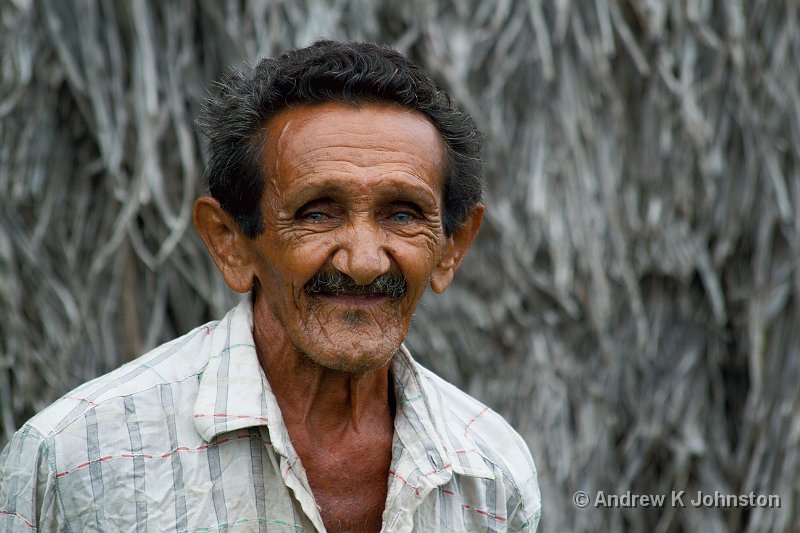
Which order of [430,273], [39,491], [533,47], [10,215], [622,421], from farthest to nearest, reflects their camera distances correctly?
1. [622,421]
2. [533,47]
3. [10,215]
4. [430,273]
5. [39,491]

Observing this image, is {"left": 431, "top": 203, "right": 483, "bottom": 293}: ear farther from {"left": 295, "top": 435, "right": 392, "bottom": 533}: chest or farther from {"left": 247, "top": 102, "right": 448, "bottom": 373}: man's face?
{"left": 295, "top": 435, "right": 392, "bottom": 533}: chest

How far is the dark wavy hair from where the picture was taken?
1792mm

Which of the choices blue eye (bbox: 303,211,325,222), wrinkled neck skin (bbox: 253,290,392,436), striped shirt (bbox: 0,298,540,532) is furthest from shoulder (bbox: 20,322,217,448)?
blue eye (bbox: 303,211,325,222)

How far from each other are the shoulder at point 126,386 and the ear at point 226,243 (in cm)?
13

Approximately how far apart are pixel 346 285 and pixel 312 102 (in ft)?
1.10

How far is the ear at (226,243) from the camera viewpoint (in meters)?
1.90

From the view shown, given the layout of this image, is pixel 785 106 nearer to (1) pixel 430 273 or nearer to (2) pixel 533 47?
(2) pixel 533 47

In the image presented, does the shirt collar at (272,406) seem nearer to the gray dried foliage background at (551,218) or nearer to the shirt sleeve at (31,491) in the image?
the shirt sleeve at (31,491)

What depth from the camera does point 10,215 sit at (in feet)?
9.30

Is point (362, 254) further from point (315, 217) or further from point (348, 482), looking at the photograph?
point (348, 482)

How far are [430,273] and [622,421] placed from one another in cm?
173

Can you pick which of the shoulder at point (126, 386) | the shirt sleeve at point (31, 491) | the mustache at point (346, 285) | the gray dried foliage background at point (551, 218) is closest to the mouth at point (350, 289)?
the mustache at point (346, 285)

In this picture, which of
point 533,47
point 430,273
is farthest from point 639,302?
point 430,273

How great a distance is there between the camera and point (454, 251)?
203 centimetres
